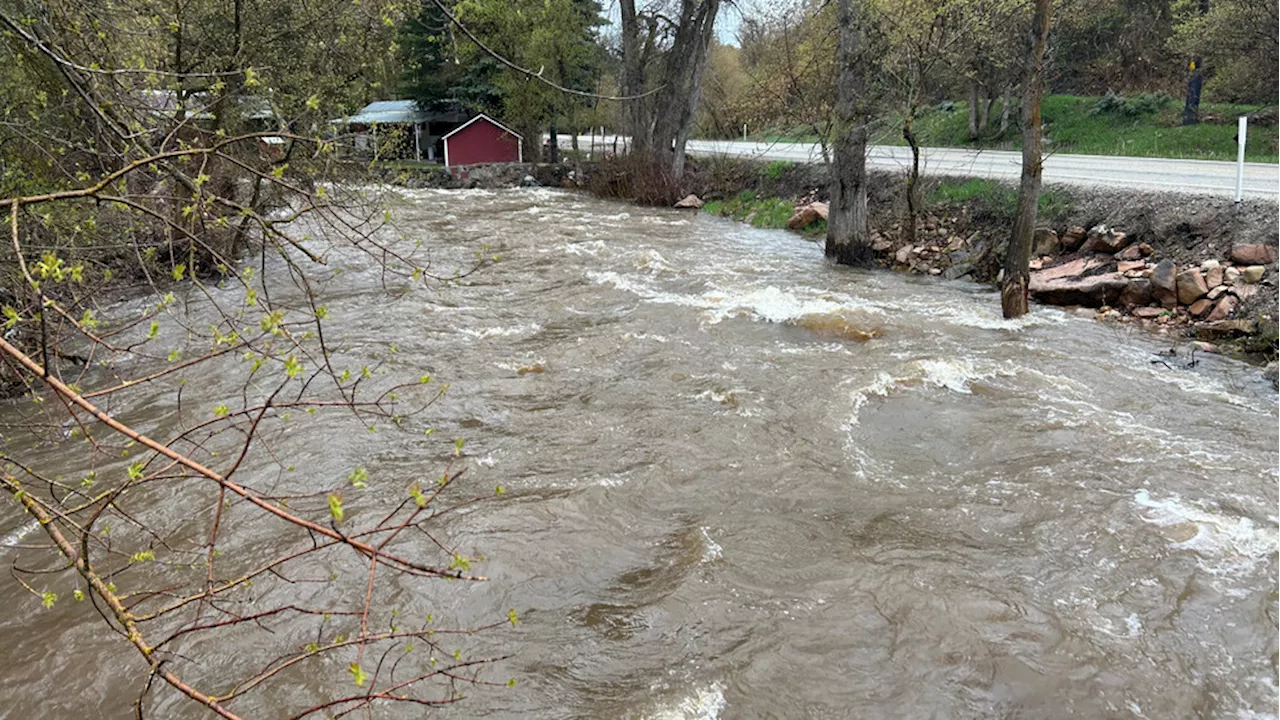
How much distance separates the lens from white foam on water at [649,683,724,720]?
3.79 m

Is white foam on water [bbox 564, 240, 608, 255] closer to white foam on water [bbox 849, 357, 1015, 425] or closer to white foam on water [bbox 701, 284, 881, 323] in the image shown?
white foam on water [bbox 701, 284, 881, 323]

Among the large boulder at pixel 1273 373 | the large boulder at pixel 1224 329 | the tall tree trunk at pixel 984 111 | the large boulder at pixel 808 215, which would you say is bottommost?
the large boulder at pixel 1273 373

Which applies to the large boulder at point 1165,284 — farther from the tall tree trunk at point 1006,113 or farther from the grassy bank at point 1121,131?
the tall tree trunk at point 1006,113

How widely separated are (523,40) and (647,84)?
7.16 m

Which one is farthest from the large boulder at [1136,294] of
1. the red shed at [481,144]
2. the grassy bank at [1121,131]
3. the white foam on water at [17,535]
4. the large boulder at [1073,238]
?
the red shed at [481,144]

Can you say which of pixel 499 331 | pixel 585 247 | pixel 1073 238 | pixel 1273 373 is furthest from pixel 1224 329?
pixel 585 247

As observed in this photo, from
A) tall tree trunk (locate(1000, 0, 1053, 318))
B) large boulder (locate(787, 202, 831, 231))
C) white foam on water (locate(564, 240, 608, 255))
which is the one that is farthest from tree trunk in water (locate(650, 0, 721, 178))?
tall tree trunk (locate(1000, 0, 1053, 318))

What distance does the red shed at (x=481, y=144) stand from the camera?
39.0 m

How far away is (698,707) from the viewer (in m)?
3.84

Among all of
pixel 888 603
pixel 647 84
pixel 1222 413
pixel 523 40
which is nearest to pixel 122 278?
pixel 888 603

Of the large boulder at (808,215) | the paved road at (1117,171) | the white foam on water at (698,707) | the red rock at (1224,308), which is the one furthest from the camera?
the large boulder at (808,215)

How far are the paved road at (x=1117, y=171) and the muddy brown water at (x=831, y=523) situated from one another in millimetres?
4671

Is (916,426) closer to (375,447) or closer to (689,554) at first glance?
(689,554)

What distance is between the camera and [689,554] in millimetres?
5121
